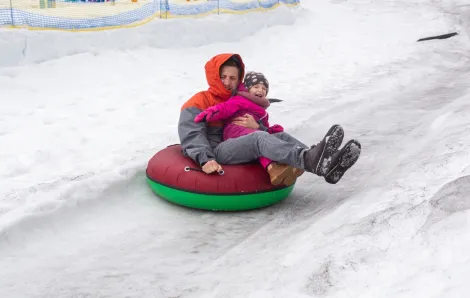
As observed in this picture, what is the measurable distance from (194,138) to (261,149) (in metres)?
0.59

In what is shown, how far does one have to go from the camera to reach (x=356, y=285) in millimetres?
2420

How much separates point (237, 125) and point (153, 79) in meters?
4.63

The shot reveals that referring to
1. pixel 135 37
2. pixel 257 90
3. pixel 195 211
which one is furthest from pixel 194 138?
pixel 135 37

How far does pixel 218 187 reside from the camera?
415cm

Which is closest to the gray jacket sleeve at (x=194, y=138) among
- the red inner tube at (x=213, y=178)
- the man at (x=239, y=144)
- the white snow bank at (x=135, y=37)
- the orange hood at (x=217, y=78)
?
the man at (x=239, y=144)

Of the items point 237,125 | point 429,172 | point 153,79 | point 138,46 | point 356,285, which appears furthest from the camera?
point 138,46

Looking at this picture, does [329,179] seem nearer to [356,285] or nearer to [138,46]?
[356,285]

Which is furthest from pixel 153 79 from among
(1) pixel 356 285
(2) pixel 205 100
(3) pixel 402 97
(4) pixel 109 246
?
(1) pixel 356 285

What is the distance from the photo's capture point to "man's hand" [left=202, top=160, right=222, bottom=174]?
416 cm

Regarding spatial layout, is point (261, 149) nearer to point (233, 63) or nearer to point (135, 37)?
point (233, 63)

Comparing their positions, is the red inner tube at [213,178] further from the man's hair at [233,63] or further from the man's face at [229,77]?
the man's hair at [233,63]

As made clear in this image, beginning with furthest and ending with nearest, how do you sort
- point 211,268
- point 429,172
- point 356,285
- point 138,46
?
point 138,46 → point 429,172 → point 211,268 → point 356,285

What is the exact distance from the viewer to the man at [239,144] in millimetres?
3799

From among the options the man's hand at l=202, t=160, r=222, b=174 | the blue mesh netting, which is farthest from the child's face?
the blue mesh netting
